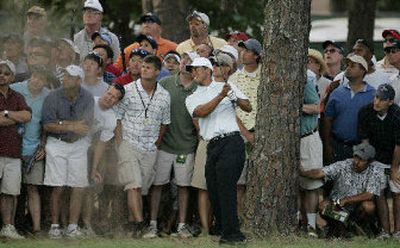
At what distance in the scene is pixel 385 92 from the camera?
16.2 m

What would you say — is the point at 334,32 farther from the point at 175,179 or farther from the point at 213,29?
the point at 175,179

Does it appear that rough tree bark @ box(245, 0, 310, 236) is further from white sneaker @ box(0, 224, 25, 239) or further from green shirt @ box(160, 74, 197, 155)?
white sneaker @ box(0, 224, 25, 239)

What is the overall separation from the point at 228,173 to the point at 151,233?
1539mm

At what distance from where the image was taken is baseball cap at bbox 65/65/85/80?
1588 cm

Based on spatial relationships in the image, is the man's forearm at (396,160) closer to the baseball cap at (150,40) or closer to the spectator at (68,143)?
the baseball cap at (150,40)

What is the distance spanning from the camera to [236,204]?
1541cm

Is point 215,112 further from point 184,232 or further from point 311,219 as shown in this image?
point 311,219

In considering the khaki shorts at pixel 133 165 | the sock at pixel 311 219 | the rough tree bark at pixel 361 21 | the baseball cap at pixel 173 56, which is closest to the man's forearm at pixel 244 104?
the khaki shorts at pixel 133 165


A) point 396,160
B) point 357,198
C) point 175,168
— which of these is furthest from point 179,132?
point 396,160

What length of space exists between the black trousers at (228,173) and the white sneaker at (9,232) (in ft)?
8.18

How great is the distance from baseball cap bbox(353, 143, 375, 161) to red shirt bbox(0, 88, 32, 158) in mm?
4279

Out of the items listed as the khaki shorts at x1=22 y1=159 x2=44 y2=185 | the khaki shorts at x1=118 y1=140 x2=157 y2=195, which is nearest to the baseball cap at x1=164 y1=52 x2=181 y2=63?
the khaki shorts at x1=118 y1=140 x2=157 y2=195

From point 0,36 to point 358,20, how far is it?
10.5 meters

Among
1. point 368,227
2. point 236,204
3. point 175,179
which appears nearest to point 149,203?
point 175,179
